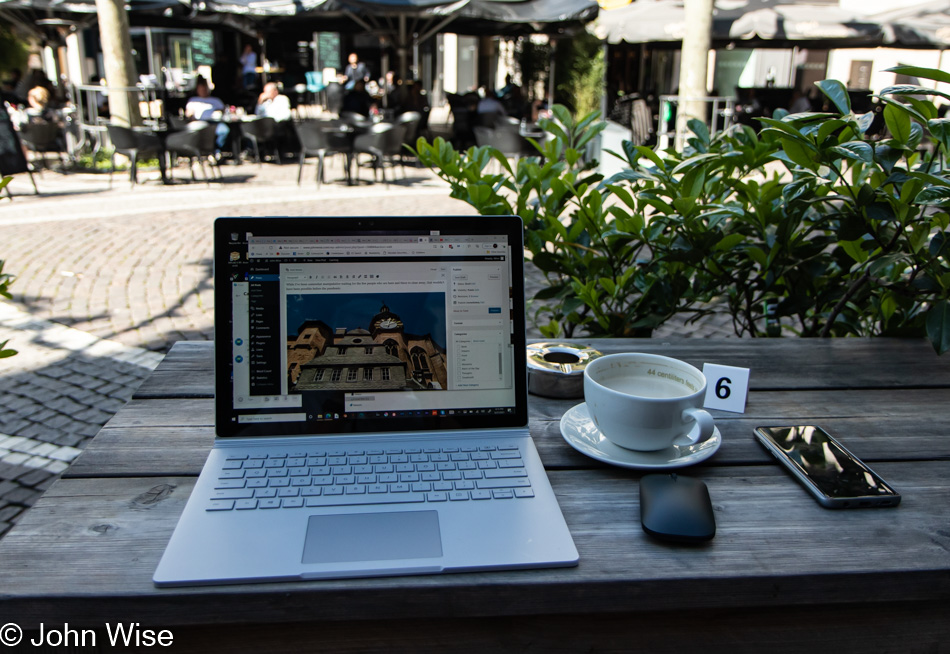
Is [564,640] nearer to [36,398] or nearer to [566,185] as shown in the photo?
[566,185]

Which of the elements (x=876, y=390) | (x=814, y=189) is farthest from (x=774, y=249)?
(x=876, y=390)

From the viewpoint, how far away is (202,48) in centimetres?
2056

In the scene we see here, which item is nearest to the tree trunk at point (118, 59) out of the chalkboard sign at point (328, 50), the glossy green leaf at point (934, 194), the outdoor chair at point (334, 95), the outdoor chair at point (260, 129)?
the outdoor chair at point (260, 129)

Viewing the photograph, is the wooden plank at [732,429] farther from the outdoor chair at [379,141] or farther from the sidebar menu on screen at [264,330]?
the outdoor chair at [379,141]

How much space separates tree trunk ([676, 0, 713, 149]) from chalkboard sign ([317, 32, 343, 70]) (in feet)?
50.9

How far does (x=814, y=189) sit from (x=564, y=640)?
51.9 inches

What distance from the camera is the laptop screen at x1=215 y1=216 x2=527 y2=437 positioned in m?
1.29

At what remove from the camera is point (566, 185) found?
203cm

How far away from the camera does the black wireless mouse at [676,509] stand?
103cm

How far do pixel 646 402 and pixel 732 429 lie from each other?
0.32 metres

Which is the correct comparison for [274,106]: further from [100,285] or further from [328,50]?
[328,50]

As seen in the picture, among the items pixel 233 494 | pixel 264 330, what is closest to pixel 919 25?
pixel 264 330

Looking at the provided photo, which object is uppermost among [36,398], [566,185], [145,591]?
[566,185]

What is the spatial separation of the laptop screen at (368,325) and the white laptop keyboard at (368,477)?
0.24 feet
